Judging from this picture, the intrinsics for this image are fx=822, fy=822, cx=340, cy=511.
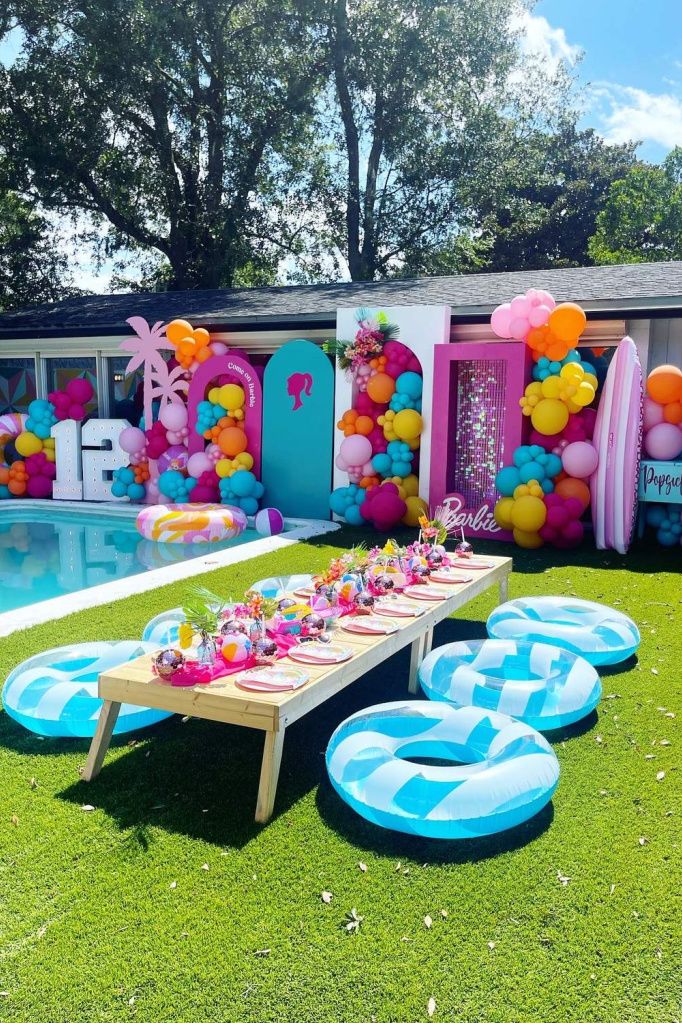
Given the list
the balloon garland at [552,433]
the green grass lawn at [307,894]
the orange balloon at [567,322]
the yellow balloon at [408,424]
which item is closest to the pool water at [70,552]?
the yellow balloon at [408,424]

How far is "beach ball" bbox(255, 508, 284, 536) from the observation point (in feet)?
35.5

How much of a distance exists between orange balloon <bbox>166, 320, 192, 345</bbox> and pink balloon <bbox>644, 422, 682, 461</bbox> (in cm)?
694

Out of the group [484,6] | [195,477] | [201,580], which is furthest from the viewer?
[484,6]

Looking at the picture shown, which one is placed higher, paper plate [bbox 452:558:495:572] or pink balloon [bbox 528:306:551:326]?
pink balloon [bbox 528:306:551:326]

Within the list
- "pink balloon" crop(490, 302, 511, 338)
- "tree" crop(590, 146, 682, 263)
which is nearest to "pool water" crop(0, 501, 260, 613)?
"pink balloon" crop(490, 302, 511, 338)

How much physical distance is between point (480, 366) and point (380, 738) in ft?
23.4

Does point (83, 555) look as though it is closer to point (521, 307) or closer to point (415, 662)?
point (521, 307)

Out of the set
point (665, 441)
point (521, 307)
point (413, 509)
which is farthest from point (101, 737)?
point (665, 441)

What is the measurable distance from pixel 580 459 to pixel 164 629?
567cm

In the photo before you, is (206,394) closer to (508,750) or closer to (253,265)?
(508,750)

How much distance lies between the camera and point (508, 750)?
3863 millimetres

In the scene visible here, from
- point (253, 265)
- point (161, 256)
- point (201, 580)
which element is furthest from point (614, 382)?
point (161, 256)

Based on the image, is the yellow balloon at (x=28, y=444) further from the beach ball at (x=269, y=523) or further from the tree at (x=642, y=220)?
the tree at (x=642, y=220)

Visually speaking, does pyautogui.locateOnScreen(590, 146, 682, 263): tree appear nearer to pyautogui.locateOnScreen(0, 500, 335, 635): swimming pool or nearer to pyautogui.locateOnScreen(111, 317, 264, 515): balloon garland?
pyautogui.locateOnScreen(111, 317, 264, 515): balloon garland
